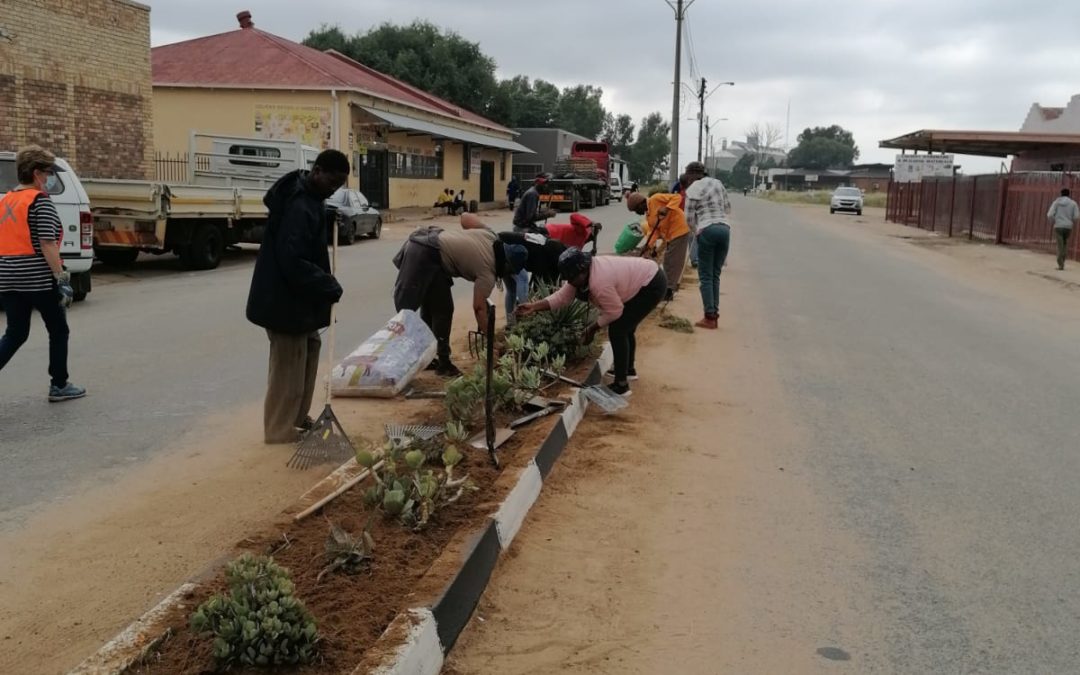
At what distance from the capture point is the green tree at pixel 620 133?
10712 cm

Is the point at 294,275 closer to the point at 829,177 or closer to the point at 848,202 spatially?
the point at 848,202

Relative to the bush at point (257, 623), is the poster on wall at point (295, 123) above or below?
above

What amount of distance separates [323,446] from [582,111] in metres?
97.9

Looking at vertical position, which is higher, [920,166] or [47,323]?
[920,166]

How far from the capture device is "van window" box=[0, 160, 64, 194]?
1103 centimetres

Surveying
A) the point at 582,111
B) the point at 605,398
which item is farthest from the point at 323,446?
the point at 582,111

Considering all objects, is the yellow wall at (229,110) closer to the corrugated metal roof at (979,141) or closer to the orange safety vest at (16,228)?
the corrugated metal roof at (979,141)

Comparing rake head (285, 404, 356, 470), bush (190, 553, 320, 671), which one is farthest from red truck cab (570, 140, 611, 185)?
bush (190, 553, 320, 671)

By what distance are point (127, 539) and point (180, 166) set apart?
22779mm

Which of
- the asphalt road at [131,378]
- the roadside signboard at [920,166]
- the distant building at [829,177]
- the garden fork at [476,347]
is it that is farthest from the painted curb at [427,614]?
the distant building at [829,177]

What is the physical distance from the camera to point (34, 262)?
6645mm

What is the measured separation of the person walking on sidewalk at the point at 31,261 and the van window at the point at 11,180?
481 cm

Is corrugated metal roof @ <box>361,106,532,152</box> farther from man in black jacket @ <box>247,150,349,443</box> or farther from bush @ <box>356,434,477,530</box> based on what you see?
bush @ <box>356,434,477,530</box>

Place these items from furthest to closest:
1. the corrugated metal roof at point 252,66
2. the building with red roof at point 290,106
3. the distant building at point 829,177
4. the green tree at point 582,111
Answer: the distant building at point 829,177 < the green tree at point 582,111 < the corrugated metal roof at point 252,66 < the building with red roof at point 290,106
